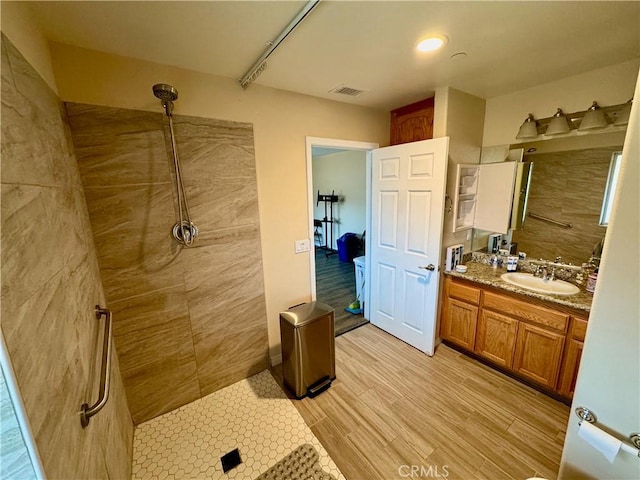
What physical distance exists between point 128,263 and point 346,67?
77.8 inches

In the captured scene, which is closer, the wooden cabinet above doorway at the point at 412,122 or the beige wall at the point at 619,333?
the beige wall at the point at 619,333

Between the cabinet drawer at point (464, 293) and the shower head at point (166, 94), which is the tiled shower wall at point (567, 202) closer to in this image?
the cabinet drawer at point (464, 293)

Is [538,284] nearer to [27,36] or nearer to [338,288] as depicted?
[338,288]

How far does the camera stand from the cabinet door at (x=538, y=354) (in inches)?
73.5

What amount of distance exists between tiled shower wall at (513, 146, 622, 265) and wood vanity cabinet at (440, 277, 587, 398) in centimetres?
63

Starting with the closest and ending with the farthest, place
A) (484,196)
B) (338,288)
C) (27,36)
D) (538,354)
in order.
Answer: (27,36)
(538,354)
(484,196)
(338,288)

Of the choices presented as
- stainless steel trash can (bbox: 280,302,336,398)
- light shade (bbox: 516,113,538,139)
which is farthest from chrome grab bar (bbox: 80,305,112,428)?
light shade (bbox: 516,113,538,139)

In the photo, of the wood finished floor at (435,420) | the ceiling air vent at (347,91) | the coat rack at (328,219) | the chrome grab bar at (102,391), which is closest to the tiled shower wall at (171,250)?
the chrome grab bar at (102,391)

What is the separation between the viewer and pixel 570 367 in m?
1.80

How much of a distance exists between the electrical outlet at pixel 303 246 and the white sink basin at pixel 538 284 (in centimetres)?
175

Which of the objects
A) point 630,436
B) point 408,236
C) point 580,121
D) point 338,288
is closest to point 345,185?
point 338,288

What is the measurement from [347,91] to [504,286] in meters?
2.09

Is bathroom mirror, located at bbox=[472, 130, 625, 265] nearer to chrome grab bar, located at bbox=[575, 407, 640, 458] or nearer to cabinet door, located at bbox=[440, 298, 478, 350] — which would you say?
cabinet door, located at bbox=[440, 298, 478, 350]

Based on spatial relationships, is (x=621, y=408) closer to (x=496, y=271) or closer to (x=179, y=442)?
(x=496, y=271)
